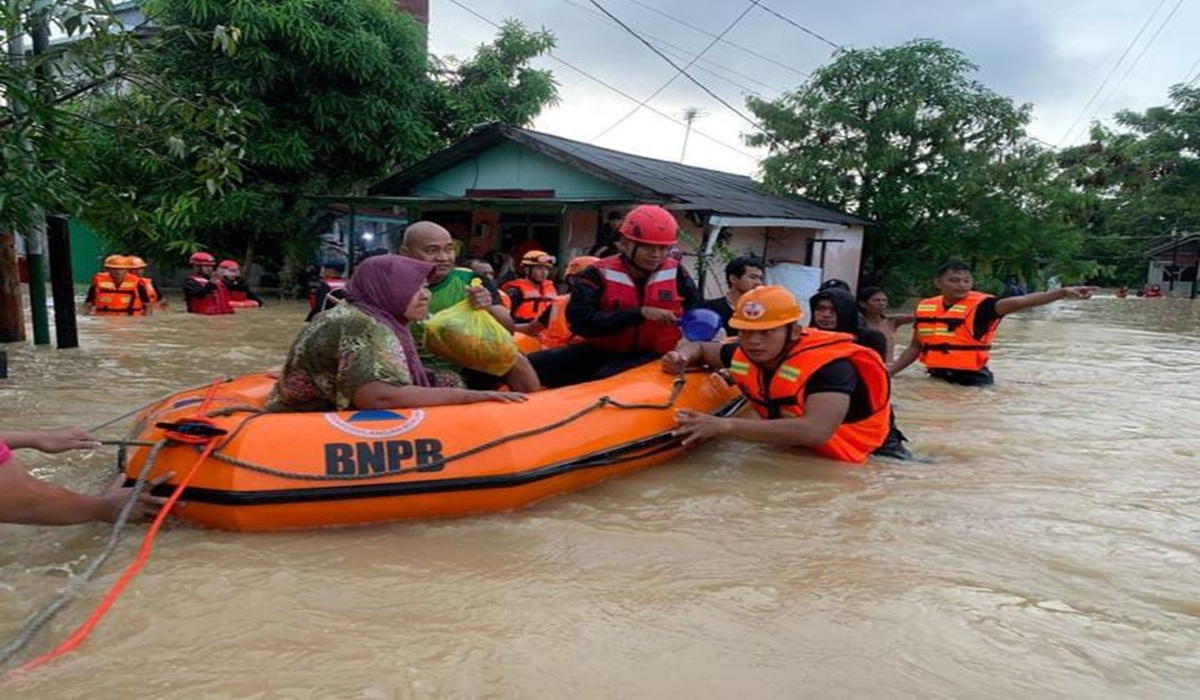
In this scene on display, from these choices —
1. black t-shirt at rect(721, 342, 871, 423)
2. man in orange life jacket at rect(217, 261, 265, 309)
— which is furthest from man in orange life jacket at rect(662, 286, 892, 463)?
man in orange life jacket at rect(217, 261, 265, 309)

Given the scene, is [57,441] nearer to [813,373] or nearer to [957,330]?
[813,373]

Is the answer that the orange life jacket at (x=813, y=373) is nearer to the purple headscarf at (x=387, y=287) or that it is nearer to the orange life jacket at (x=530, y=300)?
the purple headscarf at (x=387, y=287)

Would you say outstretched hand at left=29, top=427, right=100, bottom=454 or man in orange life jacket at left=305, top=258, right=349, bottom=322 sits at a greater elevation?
man in orange life jacket at left=305, top=258, right=349, bottom=322

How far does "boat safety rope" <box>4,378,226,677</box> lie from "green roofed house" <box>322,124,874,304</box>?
295 inches

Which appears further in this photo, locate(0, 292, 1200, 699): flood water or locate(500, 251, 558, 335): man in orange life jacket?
locate(500, 251, 558, 335): man in orange life jacket

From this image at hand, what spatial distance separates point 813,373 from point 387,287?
190 cm

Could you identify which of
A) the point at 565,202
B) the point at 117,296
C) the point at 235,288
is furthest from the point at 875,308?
the point at 235,288

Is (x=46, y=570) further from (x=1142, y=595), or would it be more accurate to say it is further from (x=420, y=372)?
(x=1142, y=595)

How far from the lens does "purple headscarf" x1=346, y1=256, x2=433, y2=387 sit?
318cm

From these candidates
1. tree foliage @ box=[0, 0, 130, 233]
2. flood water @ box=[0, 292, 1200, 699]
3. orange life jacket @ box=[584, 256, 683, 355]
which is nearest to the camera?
flood water @ box=[0, 292, 1200, 699]

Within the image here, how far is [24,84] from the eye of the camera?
12.8 feet

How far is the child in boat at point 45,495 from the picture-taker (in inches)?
89.1

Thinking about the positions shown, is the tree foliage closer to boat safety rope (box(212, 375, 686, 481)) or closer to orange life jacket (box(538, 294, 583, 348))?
boat safety rope (box(212, 375, 686, 481))

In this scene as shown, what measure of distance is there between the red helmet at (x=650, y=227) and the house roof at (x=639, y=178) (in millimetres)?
6050
